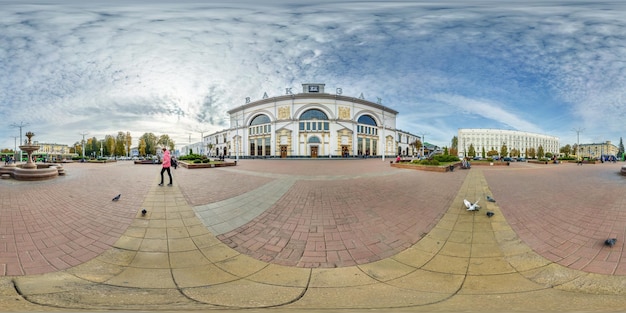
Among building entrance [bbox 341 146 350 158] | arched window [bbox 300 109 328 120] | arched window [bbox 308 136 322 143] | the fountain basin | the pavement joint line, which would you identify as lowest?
the pavement joint line

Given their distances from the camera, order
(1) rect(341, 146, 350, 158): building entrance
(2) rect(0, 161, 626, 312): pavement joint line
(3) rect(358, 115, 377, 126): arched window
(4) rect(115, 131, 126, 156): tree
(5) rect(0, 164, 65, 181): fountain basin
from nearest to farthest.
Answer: (2) rect(0, 161, 626, 312): pavement joint line
(5) rect(0, 164, 65, 181): fountain basin
(1) rect(341, 146, 350, 158): building entrance
(3) rect(358, 115, 377, 126): arched window
(4) rect(115, 131, 126, 156): tree

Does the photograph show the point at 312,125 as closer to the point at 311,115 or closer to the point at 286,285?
the point at 311,115

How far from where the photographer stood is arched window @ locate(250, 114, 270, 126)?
42156mm

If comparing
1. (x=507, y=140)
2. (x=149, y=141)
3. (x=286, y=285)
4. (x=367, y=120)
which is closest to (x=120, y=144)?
(x=149, y=141)

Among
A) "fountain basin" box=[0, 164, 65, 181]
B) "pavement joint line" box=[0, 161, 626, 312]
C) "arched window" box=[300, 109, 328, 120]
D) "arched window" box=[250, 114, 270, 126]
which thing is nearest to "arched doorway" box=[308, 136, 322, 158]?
"arched window" box=[300, 109, 328, 120]

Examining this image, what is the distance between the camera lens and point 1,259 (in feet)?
10.2

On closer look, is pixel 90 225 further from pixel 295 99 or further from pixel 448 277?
pixel 295 99

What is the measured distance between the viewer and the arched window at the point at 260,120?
4216 cm

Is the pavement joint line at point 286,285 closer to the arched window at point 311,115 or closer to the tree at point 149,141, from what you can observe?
the arched window at point 311,115

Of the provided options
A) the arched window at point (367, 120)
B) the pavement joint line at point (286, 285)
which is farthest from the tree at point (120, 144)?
the pavement joint line at point (286, 285)

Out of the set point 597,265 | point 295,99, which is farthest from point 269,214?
point 295,99

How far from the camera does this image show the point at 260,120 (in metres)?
43.2

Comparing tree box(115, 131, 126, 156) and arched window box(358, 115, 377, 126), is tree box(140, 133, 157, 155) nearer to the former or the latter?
tree box(115, 131, 126, 156)

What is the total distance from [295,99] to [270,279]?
37637 mm
